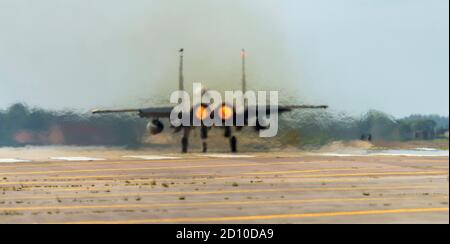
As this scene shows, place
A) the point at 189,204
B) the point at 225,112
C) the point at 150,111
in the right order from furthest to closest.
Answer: the point at 150,111 → the point at 225,112 → the point at 189,204

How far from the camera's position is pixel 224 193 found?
1944 cm

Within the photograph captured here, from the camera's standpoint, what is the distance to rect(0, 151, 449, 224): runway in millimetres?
14562

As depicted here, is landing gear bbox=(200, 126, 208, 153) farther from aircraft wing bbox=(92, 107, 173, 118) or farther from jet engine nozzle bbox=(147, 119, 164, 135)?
jet engine nozzle bbox=(147, 119, 164, 135)

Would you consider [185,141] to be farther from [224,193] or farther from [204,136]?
[224,193]

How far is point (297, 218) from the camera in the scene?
14.2m

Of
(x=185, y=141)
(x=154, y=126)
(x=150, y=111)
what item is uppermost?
(x=150, y=111)

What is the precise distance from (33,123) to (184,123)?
9.54m

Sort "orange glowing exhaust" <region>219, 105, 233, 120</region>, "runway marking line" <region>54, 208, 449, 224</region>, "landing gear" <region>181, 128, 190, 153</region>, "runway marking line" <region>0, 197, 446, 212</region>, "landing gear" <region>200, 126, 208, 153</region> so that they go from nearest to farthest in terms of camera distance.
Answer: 1. "runway marking line" <region>54, 208, 449, 224</region>
2. "runway marking line" <region>0, 197, 446, 212</region>
3. "orange glowing exhaust" <region>219, 105, 233, 120</region>
4. "landing gear" <region>200, 126, 208, 153</region>
5. "landing gear" <region>181, 128, 190, 153</region>

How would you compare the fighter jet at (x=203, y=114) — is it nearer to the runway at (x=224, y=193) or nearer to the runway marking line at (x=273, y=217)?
the runway at (x=224, y=193)

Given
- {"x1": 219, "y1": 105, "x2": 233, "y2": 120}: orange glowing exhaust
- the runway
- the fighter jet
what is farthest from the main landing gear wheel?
the runway

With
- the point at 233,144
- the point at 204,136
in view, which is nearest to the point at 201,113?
the point at 204,136
